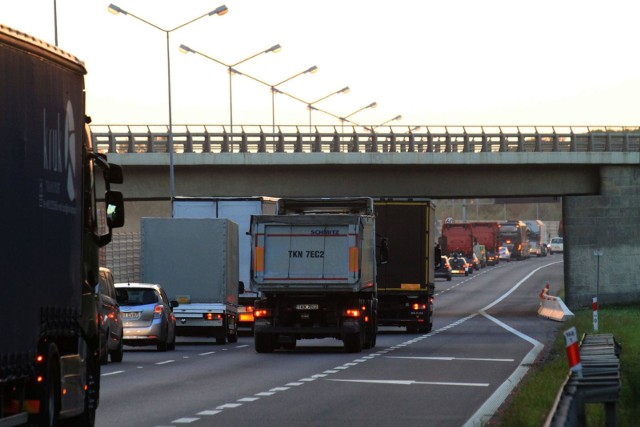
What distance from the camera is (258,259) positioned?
35.8 metres

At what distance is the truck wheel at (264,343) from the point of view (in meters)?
36.6

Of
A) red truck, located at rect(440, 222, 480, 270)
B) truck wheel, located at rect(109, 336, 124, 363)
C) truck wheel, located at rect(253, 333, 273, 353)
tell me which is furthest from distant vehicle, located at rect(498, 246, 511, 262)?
truck wheel, located at rect(109, 336, 124, 363)

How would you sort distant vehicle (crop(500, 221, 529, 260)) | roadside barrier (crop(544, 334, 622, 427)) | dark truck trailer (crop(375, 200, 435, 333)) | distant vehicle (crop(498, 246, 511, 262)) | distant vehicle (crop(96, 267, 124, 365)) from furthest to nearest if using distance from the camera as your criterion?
distant vehicle (crop(500, 221, 529, 260)), distant vehicle (crop(498, 246, 511, 262)), dark truck trailer (crop(375, 200, 435, 333)), distant vehicle (crop(96, 267, 124, 365)), roadside barrier (crop(544, 334, 622, 427))

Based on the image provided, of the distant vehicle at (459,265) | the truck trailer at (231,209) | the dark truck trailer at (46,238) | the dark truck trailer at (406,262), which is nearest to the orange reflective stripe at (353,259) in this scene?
the truck trailer at (231,209)

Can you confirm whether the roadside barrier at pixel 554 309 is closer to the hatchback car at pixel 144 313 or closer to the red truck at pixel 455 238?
the hatchback car at pixel 144 313

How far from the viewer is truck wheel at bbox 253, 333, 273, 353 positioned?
36.6 m

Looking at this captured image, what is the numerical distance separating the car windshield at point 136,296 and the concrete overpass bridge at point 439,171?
1186 inches

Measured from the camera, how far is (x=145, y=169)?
7019 cm

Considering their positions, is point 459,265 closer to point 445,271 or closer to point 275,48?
point 445,271

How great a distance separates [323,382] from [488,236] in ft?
384

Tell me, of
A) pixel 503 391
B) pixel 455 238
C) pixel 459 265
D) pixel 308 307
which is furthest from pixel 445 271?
pixel 503 391

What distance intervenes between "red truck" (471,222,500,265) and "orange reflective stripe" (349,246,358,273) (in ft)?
333

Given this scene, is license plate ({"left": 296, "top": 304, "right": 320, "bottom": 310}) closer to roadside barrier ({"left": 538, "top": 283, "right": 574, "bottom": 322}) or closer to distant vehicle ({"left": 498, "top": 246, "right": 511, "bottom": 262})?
roadside barrier ({"left": 538, "top": 283, "right": 574, "bottom": 322})

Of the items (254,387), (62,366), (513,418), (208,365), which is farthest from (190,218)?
(62,366)
